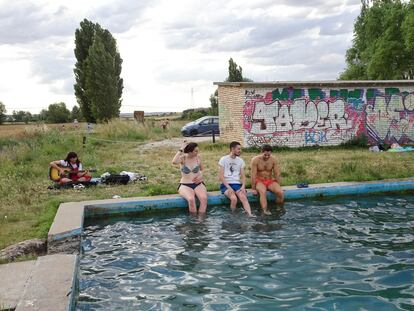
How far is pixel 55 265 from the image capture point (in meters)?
5.41

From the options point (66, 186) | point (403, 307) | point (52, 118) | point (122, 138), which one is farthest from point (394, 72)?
point (52, 118)

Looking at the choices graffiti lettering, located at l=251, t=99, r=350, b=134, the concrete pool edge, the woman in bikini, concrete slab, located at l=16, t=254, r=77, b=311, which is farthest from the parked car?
concrete slab, located at l=16, t=254, r=77, b=311

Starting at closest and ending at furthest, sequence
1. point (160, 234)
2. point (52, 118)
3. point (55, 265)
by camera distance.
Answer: point (55, 265), point (160, 234), point (52, 118)

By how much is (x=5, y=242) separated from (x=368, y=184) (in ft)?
25.2

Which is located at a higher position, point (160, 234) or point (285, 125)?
point (285, 125)

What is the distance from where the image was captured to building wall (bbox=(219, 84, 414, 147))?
18.8m

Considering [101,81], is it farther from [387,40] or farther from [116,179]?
[116,179]

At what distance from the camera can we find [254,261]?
21.4 feet

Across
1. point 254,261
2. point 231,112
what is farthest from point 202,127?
point 254,261

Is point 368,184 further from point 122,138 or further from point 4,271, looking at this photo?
point 122,138

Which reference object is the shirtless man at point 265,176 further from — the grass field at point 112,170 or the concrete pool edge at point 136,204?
the grass field at point 112,170

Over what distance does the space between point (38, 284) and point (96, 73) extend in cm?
4130

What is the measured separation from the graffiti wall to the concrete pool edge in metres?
8.22

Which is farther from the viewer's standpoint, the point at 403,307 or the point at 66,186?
the point at 66,186
